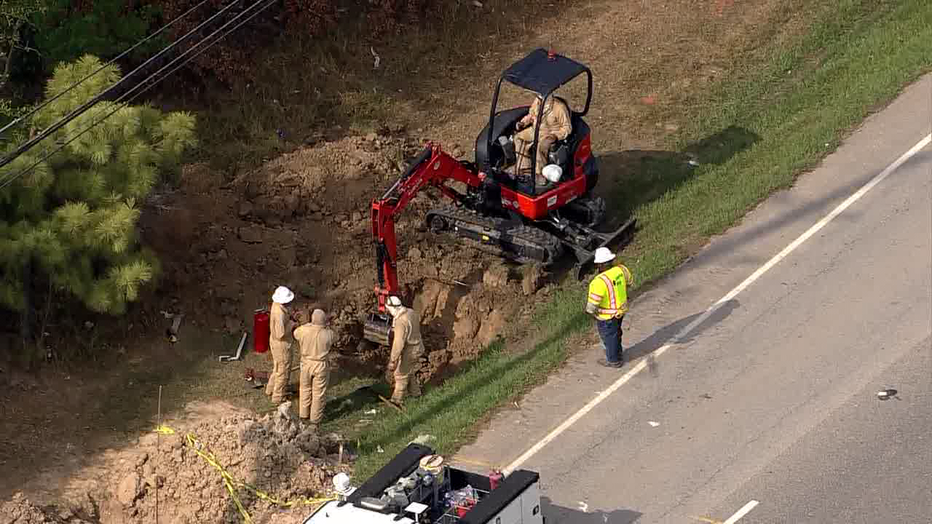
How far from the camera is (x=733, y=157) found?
24.3 metres

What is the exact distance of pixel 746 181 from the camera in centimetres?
2327

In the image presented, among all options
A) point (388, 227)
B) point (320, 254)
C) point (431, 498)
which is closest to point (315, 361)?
point (388, 227)

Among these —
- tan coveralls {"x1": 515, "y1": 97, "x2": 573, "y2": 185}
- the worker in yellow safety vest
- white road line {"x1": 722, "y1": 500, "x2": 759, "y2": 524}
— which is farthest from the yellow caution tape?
tan coveralls {"x1": 515, "y1": 97, "x2": 573, "y2": 185}

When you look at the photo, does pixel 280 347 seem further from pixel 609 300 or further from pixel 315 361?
pixel 609 300

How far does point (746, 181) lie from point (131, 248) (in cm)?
930

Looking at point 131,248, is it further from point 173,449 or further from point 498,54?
point 498,54

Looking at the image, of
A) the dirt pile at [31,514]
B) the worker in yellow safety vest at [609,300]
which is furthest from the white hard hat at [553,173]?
the dirt pile at [31,514]

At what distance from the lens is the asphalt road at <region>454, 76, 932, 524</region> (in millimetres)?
16828

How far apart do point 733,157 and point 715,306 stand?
182 inches

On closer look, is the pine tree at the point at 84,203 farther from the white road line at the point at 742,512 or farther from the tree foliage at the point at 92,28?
the white road line at the point at 742,512

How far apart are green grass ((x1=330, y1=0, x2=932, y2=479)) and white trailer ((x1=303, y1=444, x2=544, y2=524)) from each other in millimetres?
2235

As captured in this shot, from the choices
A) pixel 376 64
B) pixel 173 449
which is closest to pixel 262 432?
pixel 173 449

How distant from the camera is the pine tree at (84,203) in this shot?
1894 cm

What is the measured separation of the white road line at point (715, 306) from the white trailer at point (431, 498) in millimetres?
1897
